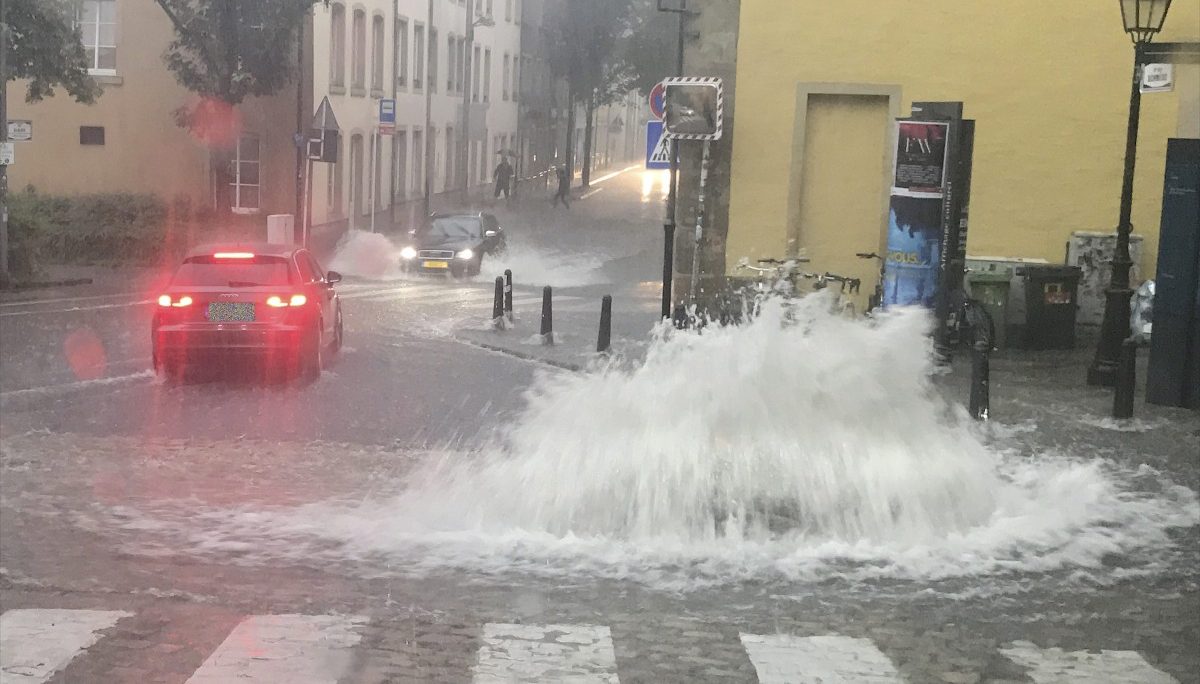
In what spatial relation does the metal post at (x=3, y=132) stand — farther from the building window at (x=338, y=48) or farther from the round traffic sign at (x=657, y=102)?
the building window at (x=338, y=48)

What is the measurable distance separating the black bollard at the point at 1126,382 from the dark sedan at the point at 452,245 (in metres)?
20.9

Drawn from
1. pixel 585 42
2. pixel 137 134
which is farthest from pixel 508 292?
pixel 585 42

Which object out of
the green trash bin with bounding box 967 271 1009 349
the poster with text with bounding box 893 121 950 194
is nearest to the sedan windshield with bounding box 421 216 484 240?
the green trash bin with bounding box 967 271 1009 349

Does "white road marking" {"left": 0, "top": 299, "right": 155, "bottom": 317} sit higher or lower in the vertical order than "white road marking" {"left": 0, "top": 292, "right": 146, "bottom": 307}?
higher

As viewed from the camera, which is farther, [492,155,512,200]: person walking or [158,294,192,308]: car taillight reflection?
[492,155,512,200]: person walking

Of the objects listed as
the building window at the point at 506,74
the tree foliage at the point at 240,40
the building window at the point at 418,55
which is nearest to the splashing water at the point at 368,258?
the tree foliage at the point at 240,40

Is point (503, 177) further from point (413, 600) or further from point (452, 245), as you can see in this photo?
point (413, 600)

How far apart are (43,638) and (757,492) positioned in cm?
453

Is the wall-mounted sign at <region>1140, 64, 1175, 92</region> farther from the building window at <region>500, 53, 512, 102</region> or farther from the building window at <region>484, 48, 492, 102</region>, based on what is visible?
the building window at <region>500, 53, 512, 102</region>

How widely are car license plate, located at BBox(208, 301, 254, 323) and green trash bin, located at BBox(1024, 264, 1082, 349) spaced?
9521 millimetres

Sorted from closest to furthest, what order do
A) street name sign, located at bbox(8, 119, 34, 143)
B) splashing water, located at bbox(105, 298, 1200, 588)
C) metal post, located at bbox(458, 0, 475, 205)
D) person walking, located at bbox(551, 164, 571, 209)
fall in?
splashing water, located at bbox(105, 298, 1200, 588) → street name sign, located at bbox(8, 119, 34, 143) → metal post, located at bbox(458, 0, 475, 205) → person walking, located at bbox(551, 164, 571, 209)

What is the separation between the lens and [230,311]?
48.8 ft

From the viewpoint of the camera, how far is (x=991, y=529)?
9.07m

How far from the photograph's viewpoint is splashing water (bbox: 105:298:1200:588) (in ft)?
27.2
